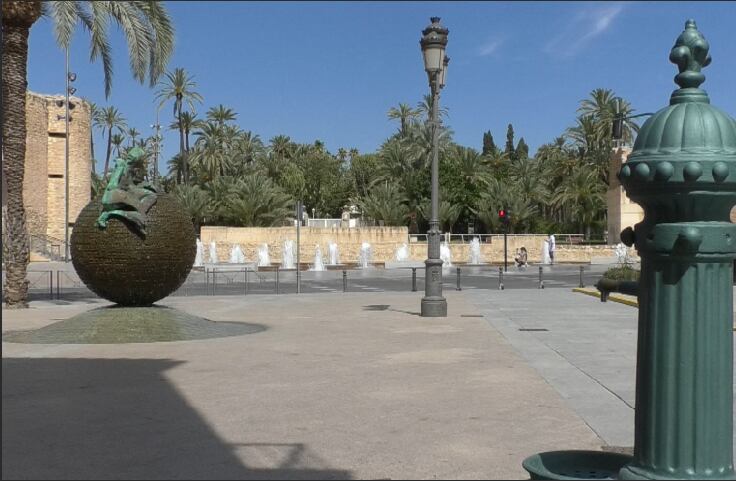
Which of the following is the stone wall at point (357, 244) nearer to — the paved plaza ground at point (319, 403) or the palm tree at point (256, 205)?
the palm tree at point (256, 205)

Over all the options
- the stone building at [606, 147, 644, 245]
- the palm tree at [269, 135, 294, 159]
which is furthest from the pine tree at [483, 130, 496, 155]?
the stone building at [606, 147, 644, 245]

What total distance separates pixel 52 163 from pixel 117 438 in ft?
165

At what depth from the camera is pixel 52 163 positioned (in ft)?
169

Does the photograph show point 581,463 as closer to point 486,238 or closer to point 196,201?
point 486,238

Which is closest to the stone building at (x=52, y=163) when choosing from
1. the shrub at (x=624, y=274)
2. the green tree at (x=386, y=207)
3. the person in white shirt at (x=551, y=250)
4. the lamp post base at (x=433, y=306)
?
the green tree at (x=386, y=207)

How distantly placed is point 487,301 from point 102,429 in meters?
14.2

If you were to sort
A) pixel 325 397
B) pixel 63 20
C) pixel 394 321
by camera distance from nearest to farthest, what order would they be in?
pixel 325 397 < pixel 394 321 < pixel 63 20

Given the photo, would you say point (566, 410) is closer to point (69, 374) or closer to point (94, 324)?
point (69, 374)

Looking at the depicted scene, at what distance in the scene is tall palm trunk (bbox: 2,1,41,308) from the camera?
16469mm

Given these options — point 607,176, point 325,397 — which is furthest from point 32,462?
point 607,176

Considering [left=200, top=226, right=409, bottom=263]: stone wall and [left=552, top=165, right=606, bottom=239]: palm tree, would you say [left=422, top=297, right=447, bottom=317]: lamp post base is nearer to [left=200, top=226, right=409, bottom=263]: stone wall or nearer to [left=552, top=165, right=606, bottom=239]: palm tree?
[left=200, top=226, right=409, bottom=263]: stone wall

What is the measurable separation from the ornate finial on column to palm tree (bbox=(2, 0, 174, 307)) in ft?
48.0

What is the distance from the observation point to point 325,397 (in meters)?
6.73

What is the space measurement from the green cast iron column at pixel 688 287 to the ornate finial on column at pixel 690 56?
159 mm
